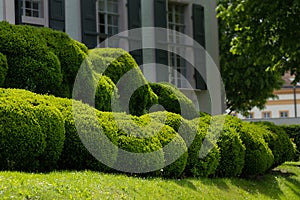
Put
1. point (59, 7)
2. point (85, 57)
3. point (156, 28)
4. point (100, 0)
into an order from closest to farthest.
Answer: point (85, 57) < point (59, 7) < point (100, 0) < point (156, 28)

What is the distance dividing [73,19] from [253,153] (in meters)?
5.89

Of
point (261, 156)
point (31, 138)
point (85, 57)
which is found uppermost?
point (85, 57)

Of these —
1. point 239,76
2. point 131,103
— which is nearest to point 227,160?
point 131,103

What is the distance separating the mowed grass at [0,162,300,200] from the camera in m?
6.32

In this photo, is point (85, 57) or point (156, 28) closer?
point (85, 57)

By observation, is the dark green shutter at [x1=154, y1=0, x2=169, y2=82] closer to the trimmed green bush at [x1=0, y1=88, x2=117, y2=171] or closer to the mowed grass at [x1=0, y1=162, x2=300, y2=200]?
the mowed grass at [x1=0, y1=162, x2=300, y2=200]

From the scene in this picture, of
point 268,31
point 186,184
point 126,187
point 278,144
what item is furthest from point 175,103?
point 268,31

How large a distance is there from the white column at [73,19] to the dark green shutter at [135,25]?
5.60 feet

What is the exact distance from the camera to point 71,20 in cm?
1510

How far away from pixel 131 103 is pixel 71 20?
4011 millimetres

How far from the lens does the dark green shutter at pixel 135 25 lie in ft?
53.7

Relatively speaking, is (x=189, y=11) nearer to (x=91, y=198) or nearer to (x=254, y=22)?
(x=254, y=22)

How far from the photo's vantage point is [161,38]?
17438 mm

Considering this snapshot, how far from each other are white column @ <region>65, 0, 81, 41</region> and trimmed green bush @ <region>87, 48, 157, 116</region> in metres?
3.17
